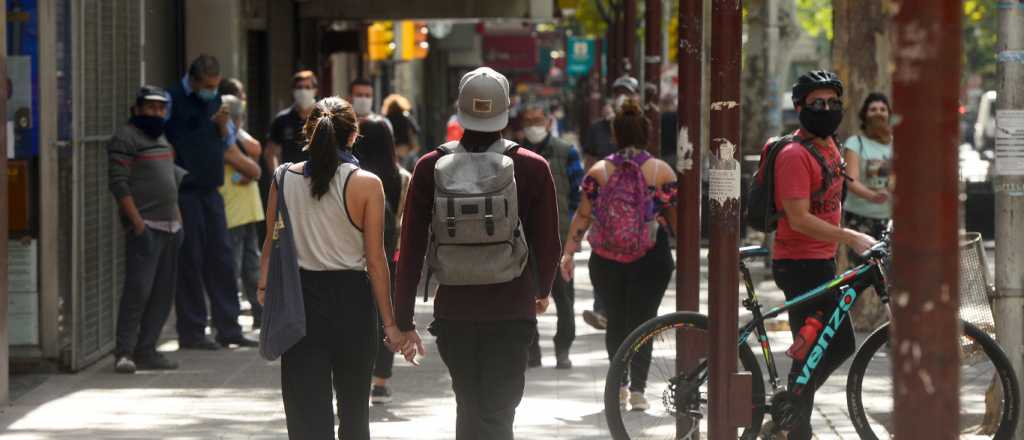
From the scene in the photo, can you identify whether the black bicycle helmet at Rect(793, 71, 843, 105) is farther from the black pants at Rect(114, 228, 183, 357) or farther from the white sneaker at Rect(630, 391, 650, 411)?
the black pants at Rect(114, 228, 183, 357)

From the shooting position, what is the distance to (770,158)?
7578 mm

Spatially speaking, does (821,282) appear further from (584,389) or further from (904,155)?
(904,155)

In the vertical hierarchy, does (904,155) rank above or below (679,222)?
above

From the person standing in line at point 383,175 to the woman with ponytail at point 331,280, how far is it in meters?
2.82

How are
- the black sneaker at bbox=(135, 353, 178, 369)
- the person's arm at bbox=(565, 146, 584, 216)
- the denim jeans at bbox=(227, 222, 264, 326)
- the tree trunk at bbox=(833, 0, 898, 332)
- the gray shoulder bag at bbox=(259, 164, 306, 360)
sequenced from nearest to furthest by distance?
1. the gray shoulder bag at bbox=(259, 164, 306, 360)
2. the black sneaker at bbox=(135, 353, 178, 369)
3. the person's arm at bbox=(565, 146, 584, 216)
4. the denim jeans at bbox=(227, 222, 264, 326)
5. the tree trunk at bbox=(833, 0, 898, 332)

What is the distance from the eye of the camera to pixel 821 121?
7520 mm

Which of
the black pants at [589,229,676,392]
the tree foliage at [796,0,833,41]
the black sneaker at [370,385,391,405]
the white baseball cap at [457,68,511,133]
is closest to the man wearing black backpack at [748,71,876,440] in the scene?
the white baseball cap at [457,68,511,133]

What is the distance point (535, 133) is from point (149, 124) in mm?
2308

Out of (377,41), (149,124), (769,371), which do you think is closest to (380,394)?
(149,124)

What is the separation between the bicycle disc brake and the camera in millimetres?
7352

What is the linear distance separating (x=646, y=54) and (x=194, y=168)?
6.23 m

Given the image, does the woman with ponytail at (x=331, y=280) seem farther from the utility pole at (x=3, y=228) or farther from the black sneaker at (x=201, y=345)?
the black sneaker at (x=201, y=345)

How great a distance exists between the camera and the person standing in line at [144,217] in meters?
10.8

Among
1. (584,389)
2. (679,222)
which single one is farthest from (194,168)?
(679,222)
